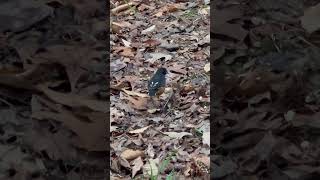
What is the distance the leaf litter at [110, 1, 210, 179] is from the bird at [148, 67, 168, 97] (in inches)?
0.7

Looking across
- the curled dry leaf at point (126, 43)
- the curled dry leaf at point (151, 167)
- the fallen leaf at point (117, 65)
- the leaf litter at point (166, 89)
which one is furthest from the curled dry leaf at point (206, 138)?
the curled dry leaf at point (126, 43)

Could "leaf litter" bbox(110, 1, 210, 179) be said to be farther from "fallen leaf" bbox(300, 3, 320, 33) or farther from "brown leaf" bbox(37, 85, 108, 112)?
"fallen leaf" bbox(300, 3, 320, 33)

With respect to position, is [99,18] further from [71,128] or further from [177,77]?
[71,128]

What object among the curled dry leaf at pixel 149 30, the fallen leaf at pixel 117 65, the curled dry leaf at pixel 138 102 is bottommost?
the curled dry leaf at pixel 138 102

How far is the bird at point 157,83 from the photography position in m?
2.71

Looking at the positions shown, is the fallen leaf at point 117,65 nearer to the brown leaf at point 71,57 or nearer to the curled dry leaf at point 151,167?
the brown leaf at point 71,57

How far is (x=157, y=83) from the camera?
9.08 ft

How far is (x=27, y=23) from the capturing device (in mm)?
3031

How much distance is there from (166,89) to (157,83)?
0.18 feet

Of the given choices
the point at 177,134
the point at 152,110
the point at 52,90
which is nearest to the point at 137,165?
the point at 177,134

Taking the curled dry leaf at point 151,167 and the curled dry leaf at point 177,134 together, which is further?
the curled dry leaf at point 177,134

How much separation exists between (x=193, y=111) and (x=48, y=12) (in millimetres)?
872

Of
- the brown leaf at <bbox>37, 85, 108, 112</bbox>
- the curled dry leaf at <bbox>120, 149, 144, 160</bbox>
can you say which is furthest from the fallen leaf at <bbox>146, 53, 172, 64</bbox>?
the curled dry leaf at <bbox>120, 149, 144, 160</bbox>

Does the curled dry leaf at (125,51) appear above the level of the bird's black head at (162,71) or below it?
above
